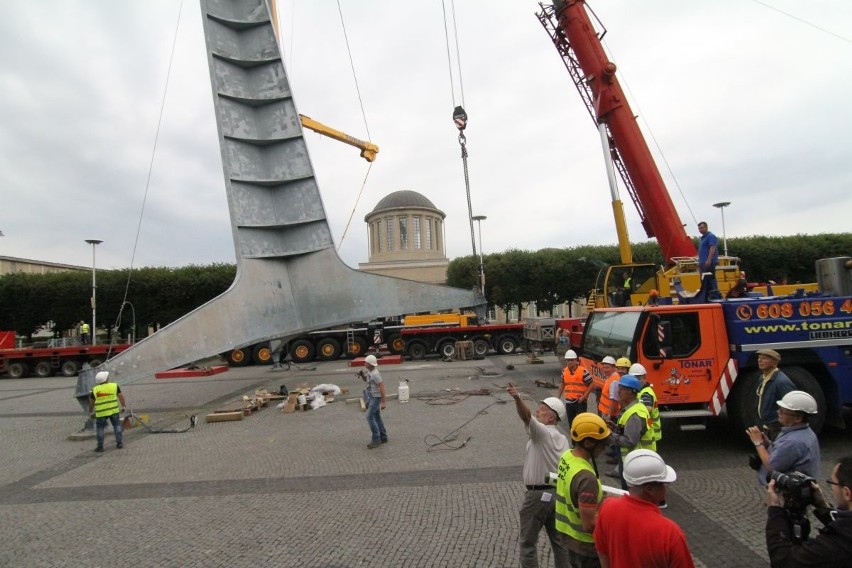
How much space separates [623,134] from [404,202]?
43.5 meters

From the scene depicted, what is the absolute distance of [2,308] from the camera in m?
31.7

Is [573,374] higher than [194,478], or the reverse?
[573,374]

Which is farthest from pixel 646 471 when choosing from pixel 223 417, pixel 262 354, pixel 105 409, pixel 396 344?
pixel 262 354

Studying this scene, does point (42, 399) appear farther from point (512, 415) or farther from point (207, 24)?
point (512, 415)

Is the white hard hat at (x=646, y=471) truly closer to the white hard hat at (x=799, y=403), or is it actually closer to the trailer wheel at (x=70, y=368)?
the white hard hat at (x=799, y=403)

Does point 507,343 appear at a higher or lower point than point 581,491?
lower

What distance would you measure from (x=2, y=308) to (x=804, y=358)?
4150 centimetres

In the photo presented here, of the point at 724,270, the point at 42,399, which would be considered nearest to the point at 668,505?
the point at 724,270

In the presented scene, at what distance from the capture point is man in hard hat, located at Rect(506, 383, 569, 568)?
3502 millimetres

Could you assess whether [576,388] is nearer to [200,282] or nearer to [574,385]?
[574,385]

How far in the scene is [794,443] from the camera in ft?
11.1

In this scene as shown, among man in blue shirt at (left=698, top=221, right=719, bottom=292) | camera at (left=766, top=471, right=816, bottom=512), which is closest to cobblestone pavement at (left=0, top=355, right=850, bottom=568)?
camera at (left=766, top=471, right=816, bottom=512)

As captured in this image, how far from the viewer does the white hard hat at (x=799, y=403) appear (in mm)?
3349

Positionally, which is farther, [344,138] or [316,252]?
[344,138]
